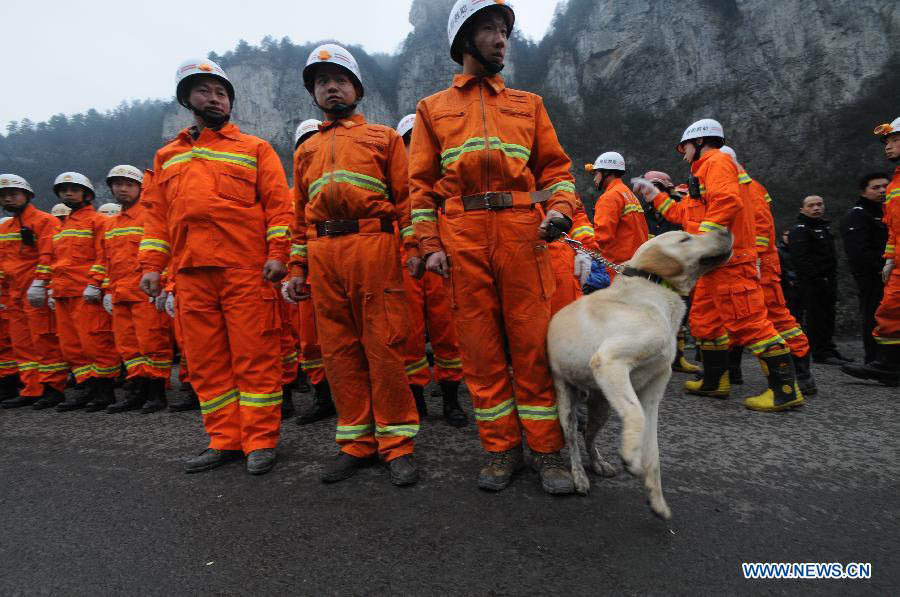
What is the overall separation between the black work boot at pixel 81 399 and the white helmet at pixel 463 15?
5.67 m

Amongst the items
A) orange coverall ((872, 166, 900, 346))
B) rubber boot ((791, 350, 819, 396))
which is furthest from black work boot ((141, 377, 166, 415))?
orange coverall ((872, 166, 900, 346))

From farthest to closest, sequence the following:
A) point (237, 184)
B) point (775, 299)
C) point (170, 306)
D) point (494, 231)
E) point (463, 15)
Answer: point (170, 306), point (775, 299), point (237, 184), point (463, 15), point (494, 231)

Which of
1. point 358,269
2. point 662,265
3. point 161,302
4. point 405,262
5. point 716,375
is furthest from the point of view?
point 161,302

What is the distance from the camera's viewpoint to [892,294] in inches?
165

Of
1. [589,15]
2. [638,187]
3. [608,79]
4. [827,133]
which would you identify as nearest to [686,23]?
[608,79]

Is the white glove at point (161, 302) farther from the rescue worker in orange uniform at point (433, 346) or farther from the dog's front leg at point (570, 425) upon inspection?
the dog's front leg at point (570, 425)

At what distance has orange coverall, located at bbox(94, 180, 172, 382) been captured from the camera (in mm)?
4734

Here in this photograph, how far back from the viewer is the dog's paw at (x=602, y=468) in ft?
8.11

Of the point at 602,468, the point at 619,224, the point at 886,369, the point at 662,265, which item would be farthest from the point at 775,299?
the point at 602,468

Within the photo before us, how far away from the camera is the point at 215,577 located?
5.87 feet

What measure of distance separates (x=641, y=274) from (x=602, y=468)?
1132 mm

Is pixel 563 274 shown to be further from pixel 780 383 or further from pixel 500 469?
pixel 780 383

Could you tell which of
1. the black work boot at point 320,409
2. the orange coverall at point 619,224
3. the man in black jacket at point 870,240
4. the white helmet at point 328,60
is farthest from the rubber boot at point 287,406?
the man in black jacket at point 870,240

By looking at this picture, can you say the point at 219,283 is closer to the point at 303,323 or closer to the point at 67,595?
the point at 303,323
